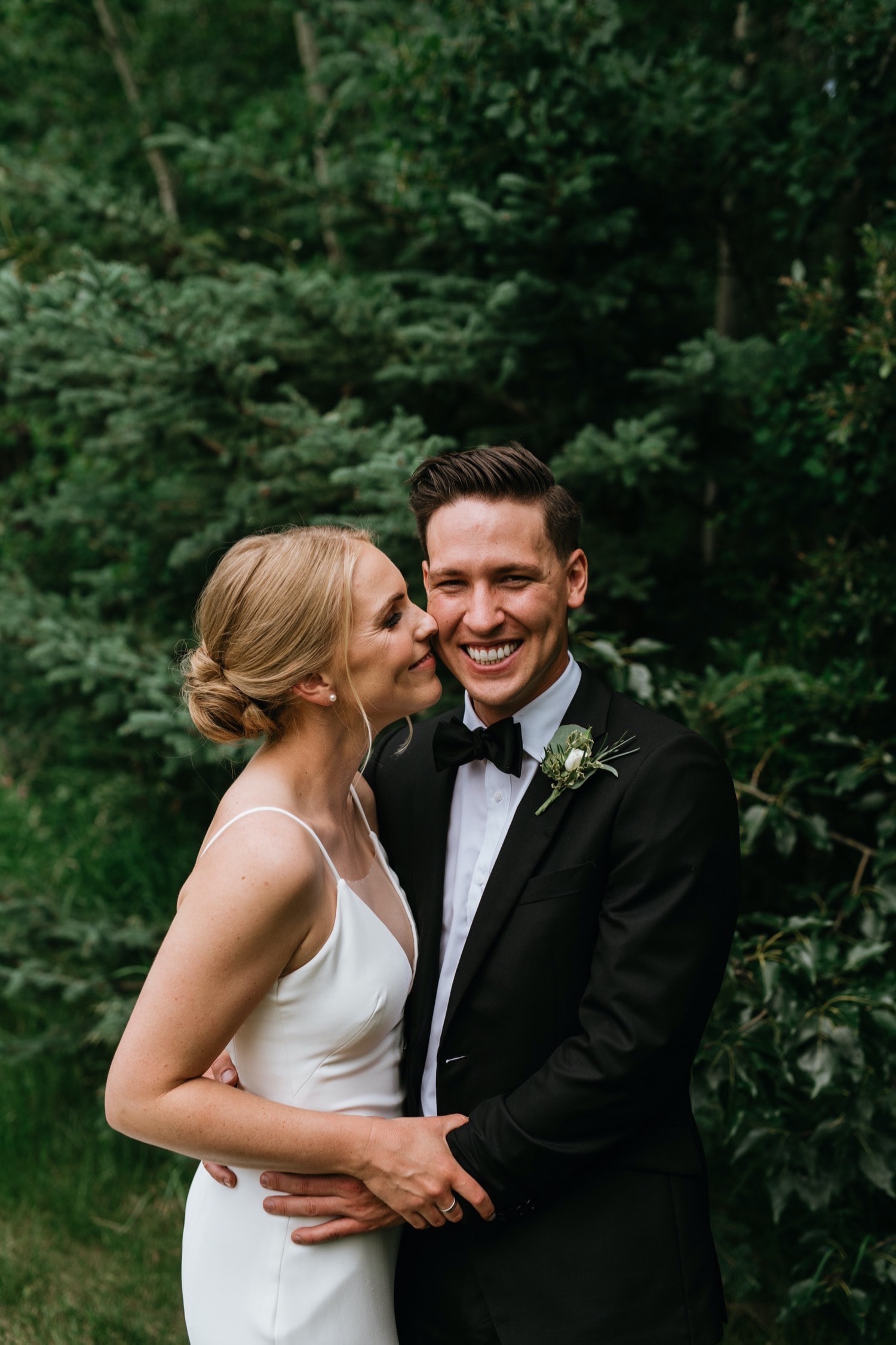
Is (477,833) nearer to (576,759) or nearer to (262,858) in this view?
(576,759)

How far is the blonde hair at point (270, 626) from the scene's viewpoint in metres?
2.13

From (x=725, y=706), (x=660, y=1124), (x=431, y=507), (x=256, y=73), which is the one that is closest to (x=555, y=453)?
(x=725, y=706)

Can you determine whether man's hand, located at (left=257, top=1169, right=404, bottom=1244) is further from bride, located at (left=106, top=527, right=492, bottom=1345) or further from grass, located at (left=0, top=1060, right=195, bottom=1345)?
grass, located at (left=0, top=1060, right=195, bottom=1345)

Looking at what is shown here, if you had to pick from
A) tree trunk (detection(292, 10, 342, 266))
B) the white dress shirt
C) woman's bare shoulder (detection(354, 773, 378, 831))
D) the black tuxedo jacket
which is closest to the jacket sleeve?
the black tuxedo jacket

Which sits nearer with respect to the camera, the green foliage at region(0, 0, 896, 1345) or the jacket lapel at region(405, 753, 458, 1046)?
the jacket lapel at region(405, 753, 458, 1046)

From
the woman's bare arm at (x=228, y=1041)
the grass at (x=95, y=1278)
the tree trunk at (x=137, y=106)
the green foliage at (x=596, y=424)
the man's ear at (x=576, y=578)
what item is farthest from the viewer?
the tree trunk at (x=137, y=106)

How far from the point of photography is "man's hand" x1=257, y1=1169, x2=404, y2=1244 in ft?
6.73

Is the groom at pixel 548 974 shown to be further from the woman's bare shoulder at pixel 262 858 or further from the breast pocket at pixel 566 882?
the woman's bare shoulder at pixel 262 858

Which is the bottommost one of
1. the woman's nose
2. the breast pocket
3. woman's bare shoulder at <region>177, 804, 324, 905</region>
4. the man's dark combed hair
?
the breast pocket

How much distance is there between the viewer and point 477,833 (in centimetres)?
232

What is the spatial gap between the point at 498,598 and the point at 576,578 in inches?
10.4

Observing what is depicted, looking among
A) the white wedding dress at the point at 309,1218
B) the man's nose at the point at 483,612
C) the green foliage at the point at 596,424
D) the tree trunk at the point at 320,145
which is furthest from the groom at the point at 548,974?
the tree trunk at the point at 320,145

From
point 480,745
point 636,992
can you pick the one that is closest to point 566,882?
point 636,992

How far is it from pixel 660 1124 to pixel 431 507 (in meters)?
1.37
